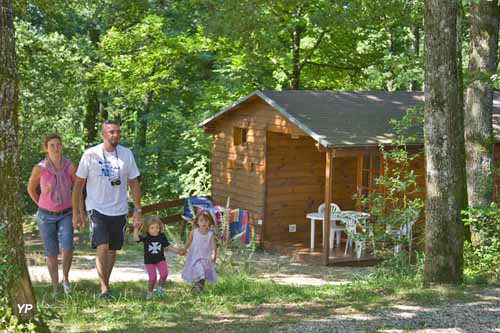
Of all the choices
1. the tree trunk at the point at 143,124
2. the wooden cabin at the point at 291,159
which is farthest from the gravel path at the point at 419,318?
the tree trunk at the point at 143,124

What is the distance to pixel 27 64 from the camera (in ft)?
71.1

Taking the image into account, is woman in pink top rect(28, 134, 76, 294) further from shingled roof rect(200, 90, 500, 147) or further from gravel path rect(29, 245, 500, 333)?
shingled roof rect(200, 90, 500, 147)

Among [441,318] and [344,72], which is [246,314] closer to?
[441,318]

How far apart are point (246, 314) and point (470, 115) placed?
660 cm

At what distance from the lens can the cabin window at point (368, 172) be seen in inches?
664

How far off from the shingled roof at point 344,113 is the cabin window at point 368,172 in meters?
1.03

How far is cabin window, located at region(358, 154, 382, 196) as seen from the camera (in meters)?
16.9

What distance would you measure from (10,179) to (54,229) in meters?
2.65

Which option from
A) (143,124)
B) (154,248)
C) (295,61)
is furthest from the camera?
(143,124)

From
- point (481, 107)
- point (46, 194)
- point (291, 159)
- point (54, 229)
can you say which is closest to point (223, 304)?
point (54, 229)

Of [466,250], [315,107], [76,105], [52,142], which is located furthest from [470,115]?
[76,105]

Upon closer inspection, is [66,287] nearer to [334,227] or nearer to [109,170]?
[109,170]

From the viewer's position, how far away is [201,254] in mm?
8844

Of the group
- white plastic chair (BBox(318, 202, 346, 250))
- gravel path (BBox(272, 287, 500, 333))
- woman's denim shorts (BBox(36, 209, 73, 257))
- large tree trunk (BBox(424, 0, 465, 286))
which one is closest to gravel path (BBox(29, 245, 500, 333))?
gravel path (BBox(272, 287, 500, 333))
